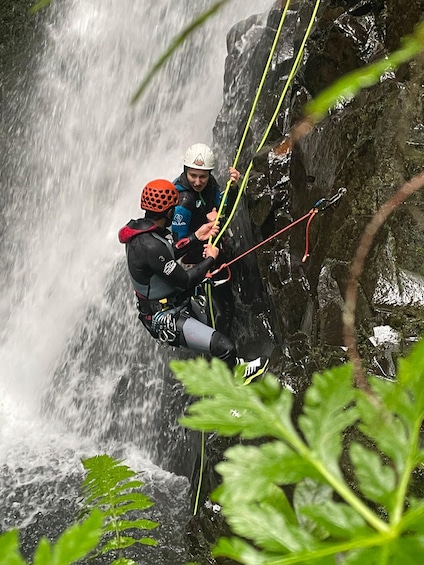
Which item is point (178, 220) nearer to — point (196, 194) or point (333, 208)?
point (196, 194)

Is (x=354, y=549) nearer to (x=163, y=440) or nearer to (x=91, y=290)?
(x=163, y=440)

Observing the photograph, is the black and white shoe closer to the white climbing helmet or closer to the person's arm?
the person's arm

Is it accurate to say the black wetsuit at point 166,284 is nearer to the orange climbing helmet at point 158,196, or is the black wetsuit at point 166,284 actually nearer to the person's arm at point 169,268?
the person's arm at point 169,268

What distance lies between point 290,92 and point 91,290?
3935 mm

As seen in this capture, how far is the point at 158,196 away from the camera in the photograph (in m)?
4.33

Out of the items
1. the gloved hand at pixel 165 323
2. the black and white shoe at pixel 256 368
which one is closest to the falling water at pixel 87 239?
the black and white shoe at pixel 256 368

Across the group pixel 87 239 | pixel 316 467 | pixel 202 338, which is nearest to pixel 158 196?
pixel 202 338

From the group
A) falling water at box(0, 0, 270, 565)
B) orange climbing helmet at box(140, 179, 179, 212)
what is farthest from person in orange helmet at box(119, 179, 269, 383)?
falling water at box(0, 0, 270, 565)

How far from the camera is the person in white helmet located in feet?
16.1

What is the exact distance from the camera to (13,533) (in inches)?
23.5

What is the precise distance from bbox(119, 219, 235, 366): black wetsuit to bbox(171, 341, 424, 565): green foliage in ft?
11.8

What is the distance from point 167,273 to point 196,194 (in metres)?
0.99

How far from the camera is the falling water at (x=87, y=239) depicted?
6445 millimetres

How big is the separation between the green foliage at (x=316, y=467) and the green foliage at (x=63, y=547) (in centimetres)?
14
